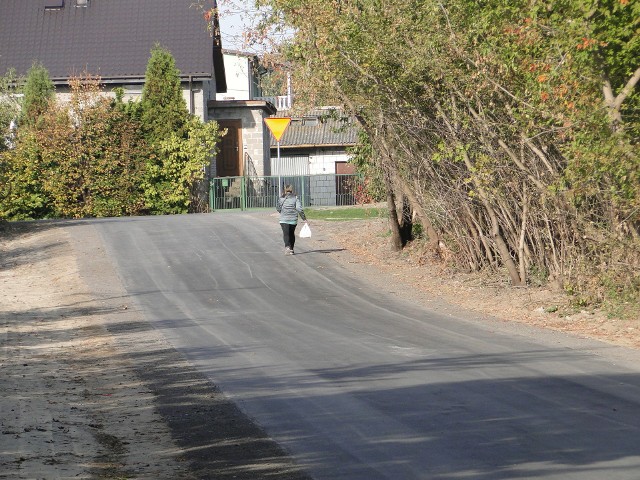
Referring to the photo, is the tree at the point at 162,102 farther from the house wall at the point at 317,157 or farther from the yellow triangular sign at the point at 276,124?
the house wall at the point at 317,157

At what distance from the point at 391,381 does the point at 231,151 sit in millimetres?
31431

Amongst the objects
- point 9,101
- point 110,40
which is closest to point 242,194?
point 110,40

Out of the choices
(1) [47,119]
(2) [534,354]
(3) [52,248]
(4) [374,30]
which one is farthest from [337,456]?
(1) [47,119]

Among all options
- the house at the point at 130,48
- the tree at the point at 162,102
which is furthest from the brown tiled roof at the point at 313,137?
the tree at the point at 162,102

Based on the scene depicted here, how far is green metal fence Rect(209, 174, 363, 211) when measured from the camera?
1495 inches

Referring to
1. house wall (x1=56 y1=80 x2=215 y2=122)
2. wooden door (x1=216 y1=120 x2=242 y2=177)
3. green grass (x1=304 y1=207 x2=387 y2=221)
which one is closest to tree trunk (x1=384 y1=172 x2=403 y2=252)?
green grass (x1=304 y1=207 x2=387 y2=221)

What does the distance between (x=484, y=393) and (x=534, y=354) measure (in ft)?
9.07

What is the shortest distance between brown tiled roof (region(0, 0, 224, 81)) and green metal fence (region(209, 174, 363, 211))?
13.7 feet

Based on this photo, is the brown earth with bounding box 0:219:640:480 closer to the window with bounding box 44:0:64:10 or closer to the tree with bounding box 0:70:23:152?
the tree with bounding box 0:70:23:152

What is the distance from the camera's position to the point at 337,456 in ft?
25.6

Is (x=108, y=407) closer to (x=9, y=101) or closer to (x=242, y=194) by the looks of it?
(x=242, y=194)

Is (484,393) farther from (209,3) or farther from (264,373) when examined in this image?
(209,3)

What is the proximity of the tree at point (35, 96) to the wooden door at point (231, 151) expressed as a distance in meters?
7.65

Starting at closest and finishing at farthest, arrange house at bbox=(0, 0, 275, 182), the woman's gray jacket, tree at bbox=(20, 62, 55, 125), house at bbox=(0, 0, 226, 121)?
1. the woman's gray jacket
2. tree at bbox=(20, 62, 55, 125)
3. house at bbox=(0, 0, 226, 121)
4. house at bbox=(0, 0, 275, 182)
